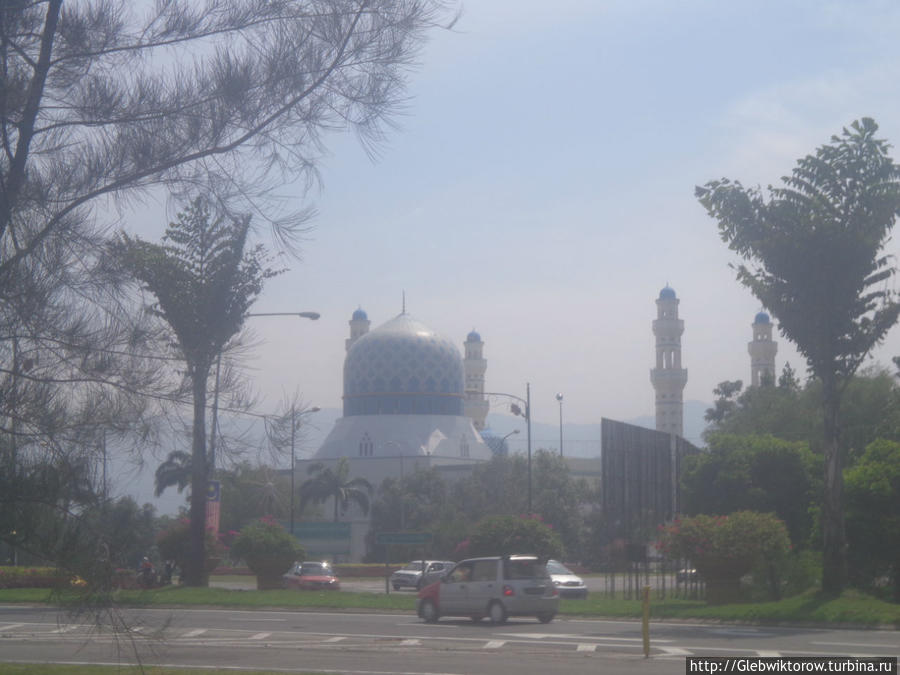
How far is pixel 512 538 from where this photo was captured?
2833 centimetres

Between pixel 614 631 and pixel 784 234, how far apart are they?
8883mm

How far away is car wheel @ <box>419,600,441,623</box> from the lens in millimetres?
20422

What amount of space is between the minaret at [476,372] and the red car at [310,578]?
66489 millimetres

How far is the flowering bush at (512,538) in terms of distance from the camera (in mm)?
28266

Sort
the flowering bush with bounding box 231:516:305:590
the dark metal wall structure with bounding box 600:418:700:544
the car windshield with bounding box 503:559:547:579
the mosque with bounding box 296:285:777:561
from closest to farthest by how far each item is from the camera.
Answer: the car windshield with bounding box 503:559:547:579
the dark metal wall structure with bounding box 600:418:700:544
the flowering bush with bounding box 231:516:305:590
the mosque with bounding box 296:285:777:561

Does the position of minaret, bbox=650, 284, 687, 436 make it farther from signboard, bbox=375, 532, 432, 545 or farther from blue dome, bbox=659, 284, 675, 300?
signboard, bbox=375, 532, 432, 545

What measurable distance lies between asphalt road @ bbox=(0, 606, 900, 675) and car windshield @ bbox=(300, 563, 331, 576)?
12.2 metres

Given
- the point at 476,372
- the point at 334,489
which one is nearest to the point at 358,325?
the point at 476,372

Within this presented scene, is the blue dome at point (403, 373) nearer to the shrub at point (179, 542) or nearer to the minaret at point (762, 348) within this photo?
the minaret at point (762, 348)

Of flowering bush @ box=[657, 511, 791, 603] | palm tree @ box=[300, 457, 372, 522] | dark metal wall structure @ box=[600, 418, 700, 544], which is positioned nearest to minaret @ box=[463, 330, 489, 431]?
palm tree @ box=[300, 457, 372, 522]

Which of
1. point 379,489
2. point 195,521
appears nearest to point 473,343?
point 379,489

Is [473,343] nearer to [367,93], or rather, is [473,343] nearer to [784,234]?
[784,234]

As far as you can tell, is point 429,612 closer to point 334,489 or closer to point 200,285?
point 200,285

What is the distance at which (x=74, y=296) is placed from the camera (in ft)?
24.1
